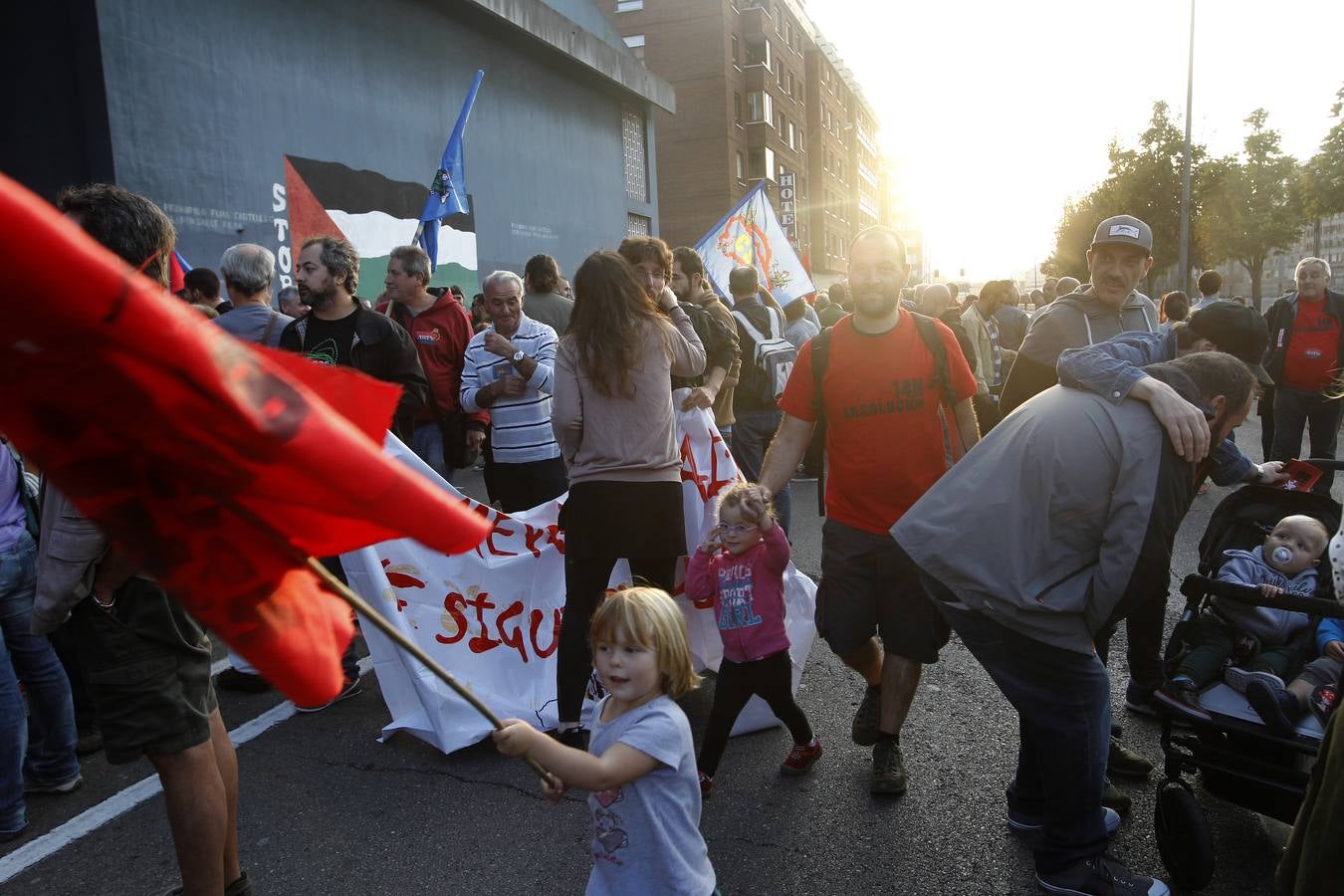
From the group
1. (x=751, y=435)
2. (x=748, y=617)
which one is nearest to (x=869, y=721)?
(x=748, y=617)

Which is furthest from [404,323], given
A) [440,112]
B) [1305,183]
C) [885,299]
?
[1305,183]

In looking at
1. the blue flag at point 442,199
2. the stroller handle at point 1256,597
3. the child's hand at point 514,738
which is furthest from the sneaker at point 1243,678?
the blue flag at point 442,199

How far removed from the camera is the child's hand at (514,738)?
5.54 ft

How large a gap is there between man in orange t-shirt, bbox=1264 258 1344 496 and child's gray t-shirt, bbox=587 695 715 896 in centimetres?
770

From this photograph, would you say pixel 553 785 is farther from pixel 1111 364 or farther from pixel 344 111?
pixel 344 111

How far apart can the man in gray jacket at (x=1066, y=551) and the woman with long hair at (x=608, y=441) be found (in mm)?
1233

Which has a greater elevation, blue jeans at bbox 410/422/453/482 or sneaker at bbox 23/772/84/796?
blue jeans at bbox 410/422/453/482

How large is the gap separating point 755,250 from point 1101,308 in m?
5.98

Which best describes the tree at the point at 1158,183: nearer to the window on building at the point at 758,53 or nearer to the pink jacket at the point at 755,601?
the window on building at the point at 758,53

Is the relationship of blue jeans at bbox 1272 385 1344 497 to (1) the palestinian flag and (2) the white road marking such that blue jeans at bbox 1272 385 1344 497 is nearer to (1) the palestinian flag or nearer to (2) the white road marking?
(2) the white road marking

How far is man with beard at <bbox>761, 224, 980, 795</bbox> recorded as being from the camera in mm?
3410

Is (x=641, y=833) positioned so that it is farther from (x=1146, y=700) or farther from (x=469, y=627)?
(x=1146, y=700)

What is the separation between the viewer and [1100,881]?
260 centimetres

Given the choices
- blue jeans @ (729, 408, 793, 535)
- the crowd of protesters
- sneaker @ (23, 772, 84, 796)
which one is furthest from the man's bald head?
sneaker @ (23, 772, 84, 796)
